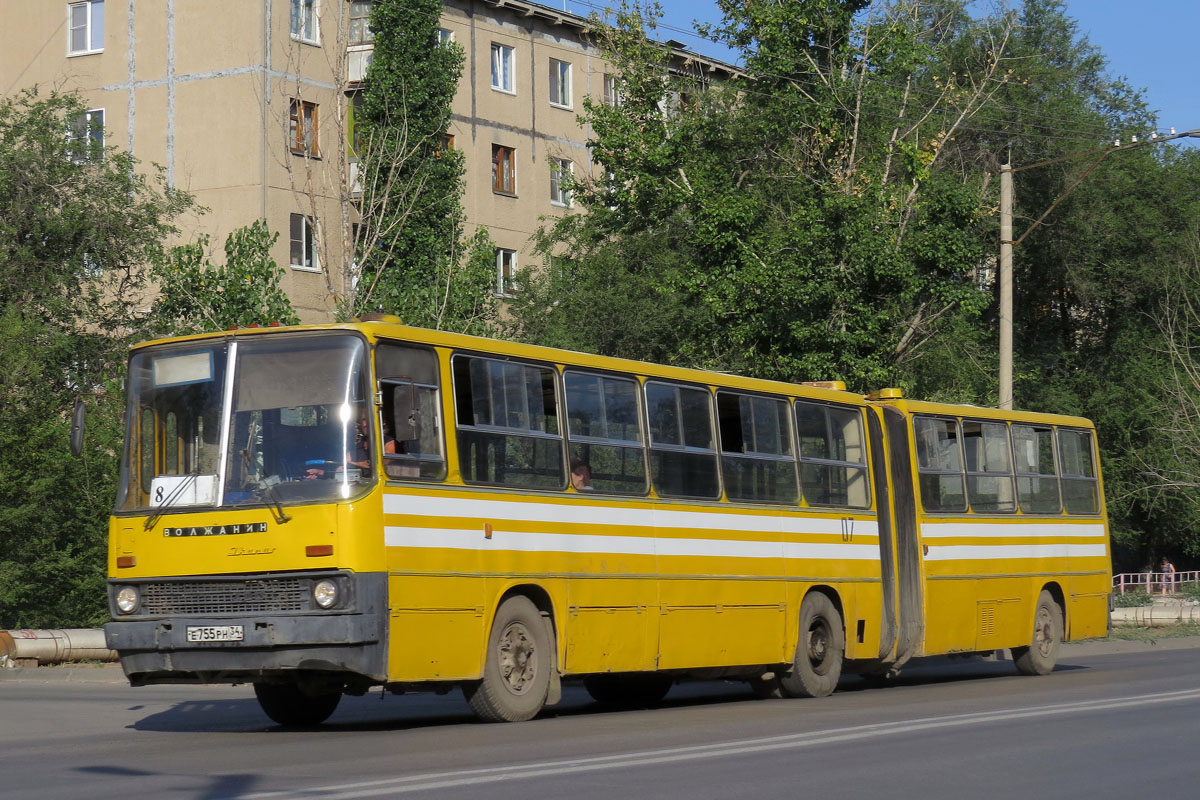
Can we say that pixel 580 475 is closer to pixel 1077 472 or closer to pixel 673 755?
pixel 673 755

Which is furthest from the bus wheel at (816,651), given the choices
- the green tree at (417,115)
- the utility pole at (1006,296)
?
the green tree at (417,115)

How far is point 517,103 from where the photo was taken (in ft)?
173

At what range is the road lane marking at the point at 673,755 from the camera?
8969 millimetres

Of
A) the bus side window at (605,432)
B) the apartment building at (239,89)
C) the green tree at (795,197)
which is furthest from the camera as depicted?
the apartment building at (239,89)

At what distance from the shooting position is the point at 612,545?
587 inches

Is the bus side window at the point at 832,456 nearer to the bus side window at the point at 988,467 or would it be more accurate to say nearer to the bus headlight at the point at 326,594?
the bus side window at the point at 988,467

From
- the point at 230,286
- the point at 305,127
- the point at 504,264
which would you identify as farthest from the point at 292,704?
the point at 504,264

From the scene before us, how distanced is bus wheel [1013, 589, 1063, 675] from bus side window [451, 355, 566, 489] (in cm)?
985

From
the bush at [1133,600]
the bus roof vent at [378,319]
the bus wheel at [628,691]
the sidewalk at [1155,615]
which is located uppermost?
the bus roof vent at [378,319]

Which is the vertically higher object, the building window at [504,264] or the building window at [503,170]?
the building window at [503,170]

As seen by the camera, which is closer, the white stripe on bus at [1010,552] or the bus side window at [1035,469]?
the white stripe on bus at [1010,552]

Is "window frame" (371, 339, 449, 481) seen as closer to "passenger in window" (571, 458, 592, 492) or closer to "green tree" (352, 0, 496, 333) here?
"passenger in window" (571, 458, 592, 492)

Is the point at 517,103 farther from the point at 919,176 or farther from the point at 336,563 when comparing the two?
the point at 336,563

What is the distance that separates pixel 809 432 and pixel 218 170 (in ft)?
97.4
